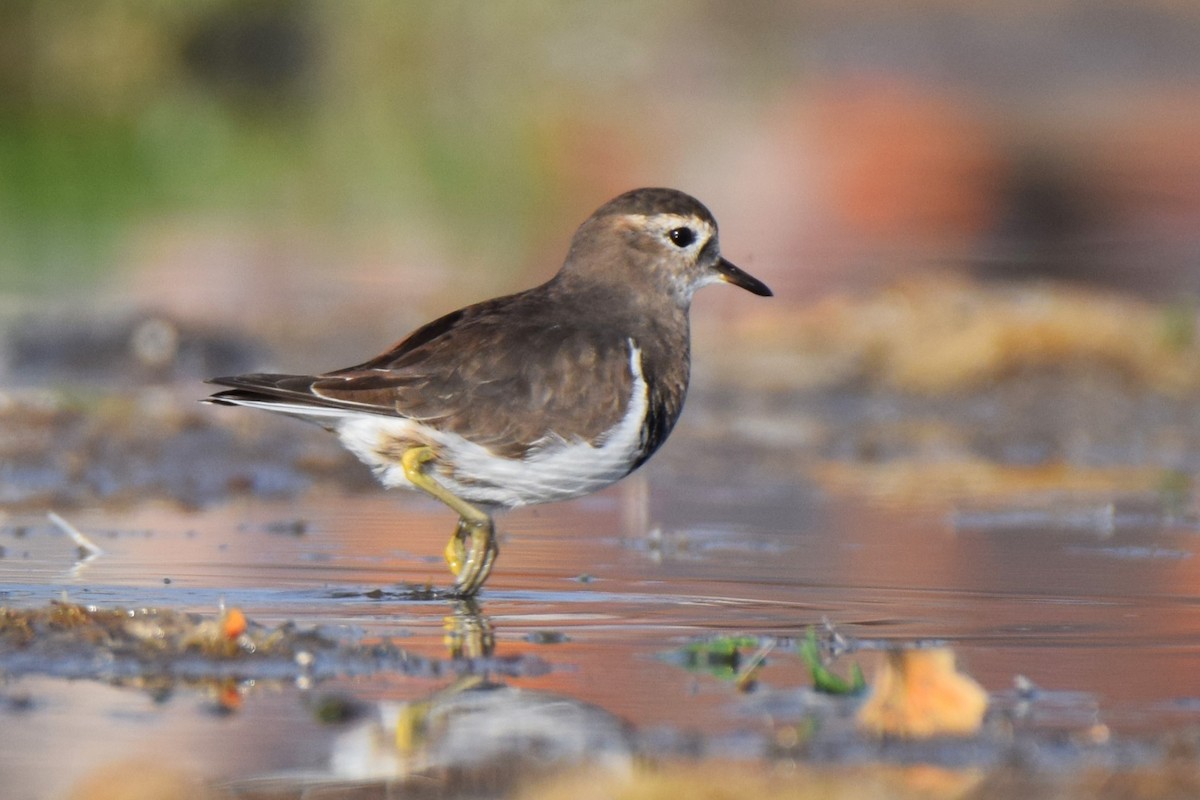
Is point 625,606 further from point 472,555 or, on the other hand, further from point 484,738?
point 484,738

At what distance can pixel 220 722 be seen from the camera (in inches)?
213

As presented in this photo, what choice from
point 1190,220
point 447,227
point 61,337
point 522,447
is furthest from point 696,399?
point 1190,220

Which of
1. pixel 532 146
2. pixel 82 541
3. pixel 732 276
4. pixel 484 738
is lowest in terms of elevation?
pixel 484 738

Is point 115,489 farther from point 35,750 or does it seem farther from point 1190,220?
point 1190,220

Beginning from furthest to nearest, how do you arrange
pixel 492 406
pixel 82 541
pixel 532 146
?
pixel 532 146 → pixel 82 541 → pixel 492 406

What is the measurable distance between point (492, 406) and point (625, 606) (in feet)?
2.55

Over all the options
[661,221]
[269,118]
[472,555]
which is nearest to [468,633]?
[472,555]

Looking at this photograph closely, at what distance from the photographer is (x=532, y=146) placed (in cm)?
3141

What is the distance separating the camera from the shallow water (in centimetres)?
532

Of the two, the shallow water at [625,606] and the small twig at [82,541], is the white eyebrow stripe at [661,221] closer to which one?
the shallow water at [625,606]

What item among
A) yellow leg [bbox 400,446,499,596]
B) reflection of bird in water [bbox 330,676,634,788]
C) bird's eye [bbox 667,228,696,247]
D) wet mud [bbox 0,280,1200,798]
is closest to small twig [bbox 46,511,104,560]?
wet mud [bbox 0,280,1200,798]

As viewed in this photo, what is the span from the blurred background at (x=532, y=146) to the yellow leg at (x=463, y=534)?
7.14 metres

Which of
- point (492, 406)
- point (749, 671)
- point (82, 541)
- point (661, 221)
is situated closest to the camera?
point (749, 671)

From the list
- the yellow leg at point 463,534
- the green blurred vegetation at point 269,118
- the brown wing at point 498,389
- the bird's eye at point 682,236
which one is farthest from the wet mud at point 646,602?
the green blurred vegetation at point 269,118
